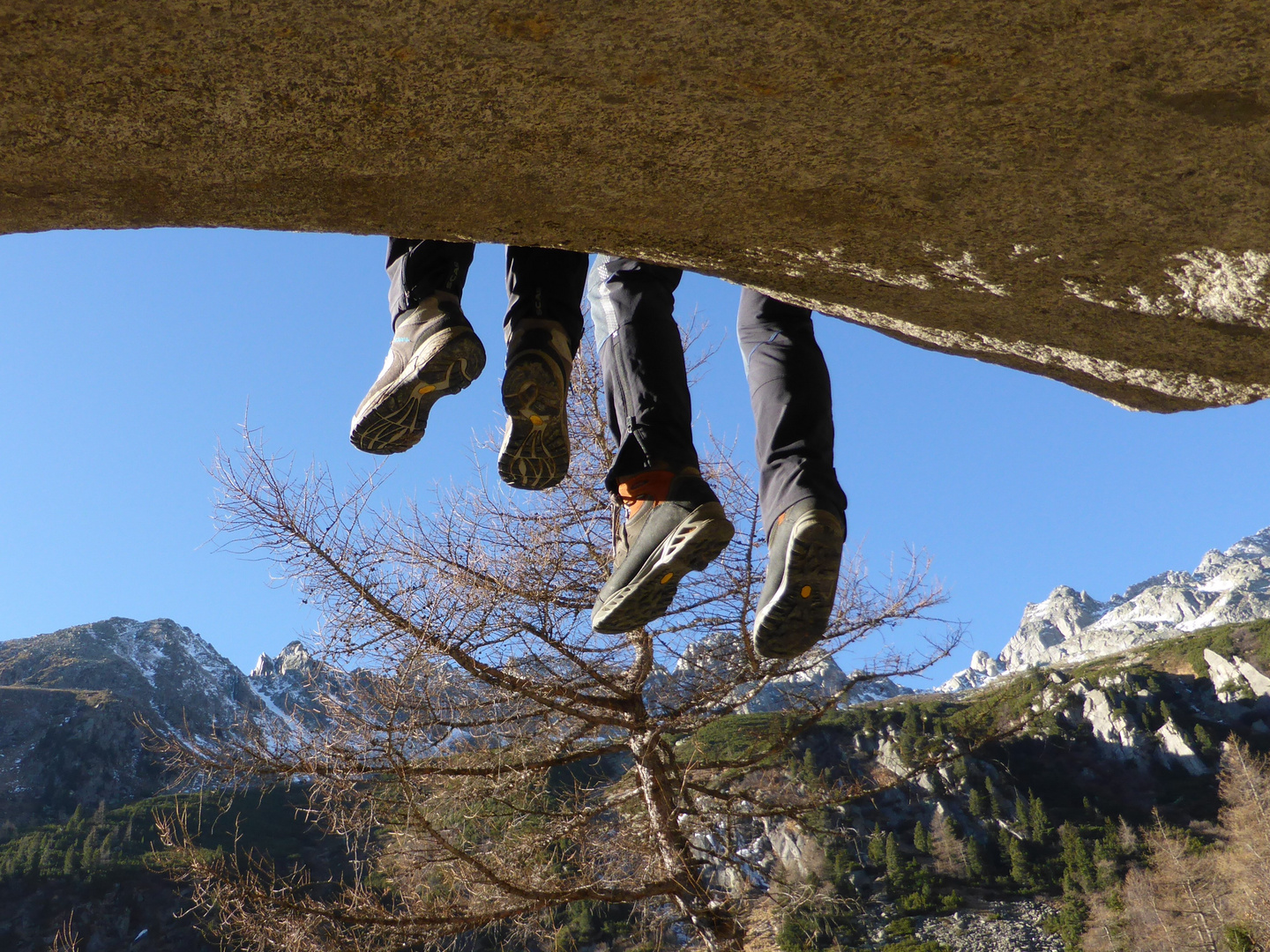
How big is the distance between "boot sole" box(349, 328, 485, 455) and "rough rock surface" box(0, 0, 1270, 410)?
0.40 meters

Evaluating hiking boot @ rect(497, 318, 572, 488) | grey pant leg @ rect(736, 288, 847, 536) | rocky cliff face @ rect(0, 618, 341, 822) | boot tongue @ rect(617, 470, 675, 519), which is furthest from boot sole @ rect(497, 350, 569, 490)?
rocky cliff face @ rect(0, 618, 341, 822)

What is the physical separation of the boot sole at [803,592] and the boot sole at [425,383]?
2.98 feet

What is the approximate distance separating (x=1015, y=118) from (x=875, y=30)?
322 millimetres

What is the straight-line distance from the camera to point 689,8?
1.07 metres

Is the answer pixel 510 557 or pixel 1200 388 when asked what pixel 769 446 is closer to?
pixel 1200 388

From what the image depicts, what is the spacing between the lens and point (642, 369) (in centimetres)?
214

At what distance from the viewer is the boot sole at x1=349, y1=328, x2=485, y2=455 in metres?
1.93

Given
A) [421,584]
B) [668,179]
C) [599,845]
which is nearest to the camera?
[668,179]

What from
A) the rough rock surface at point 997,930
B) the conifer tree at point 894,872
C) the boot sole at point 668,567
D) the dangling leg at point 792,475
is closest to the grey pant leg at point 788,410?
the dangling leg at point 792,475

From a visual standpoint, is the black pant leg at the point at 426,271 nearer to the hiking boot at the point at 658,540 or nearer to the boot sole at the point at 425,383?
the boot sole at the point at 425,383

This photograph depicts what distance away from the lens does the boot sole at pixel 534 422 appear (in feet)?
6.72

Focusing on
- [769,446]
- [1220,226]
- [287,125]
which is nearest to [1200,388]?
[1220,226]

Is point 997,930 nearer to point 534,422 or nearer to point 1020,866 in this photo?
point 1020,866

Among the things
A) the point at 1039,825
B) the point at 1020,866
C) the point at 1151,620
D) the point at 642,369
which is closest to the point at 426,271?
the point at 642,369
